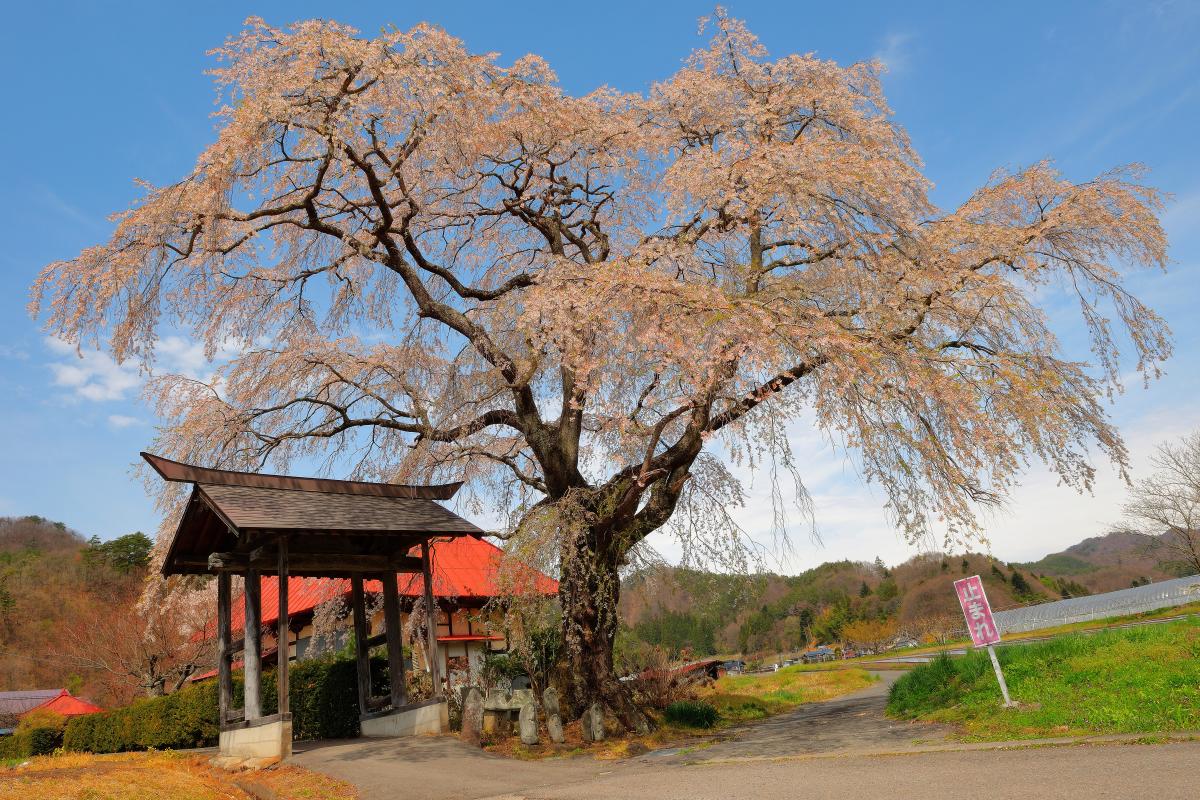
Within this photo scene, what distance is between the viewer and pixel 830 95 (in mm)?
12688

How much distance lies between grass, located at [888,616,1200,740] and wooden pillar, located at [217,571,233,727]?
10.0 meters

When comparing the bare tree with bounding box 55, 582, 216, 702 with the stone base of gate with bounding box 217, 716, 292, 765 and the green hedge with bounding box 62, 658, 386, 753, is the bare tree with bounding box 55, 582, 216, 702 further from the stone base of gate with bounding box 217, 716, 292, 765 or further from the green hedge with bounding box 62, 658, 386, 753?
the stone base of gate with bounding box 217, 716, 292, 765

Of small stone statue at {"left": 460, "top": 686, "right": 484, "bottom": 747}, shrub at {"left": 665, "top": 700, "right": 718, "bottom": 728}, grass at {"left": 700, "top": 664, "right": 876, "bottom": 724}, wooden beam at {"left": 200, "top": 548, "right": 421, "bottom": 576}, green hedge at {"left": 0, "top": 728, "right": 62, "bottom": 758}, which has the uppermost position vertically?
wooden beam at {"left": 200, "top": 548, "right": 421, "bottom": 576}

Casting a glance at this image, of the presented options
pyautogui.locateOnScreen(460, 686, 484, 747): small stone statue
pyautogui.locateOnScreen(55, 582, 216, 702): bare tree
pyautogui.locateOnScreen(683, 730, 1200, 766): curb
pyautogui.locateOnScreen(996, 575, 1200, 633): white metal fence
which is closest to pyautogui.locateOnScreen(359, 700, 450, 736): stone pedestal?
pyautogui.locateOnScreen(460, 686, 484, 747): small stone statue

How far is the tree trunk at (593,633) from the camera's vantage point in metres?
11.9

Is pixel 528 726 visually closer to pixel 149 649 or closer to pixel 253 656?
pixel 253 656

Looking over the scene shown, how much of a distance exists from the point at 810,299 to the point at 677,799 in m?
7.14

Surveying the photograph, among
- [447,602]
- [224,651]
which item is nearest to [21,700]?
[447,602]

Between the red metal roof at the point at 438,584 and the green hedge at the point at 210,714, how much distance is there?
2.28 meters

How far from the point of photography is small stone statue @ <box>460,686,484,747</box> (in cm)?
1218

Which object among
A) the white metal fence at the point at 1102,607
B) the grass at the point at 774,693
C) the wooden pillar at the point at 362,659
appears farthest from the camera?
the white metal fence at the point at 1102,607

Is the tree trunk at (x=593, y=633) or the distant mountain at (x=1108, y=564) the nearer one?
the tree trunk at (x=593, y=633)

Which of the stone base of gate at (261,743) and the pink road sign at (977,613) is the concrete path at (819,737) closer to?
the pink road sign at (977,613)

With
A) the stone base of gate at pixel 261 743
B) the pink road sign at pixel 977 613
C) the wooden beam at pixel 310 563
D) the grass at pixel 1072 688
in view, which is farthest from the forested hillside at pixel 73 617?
the pink road sign at pixel 977 613
